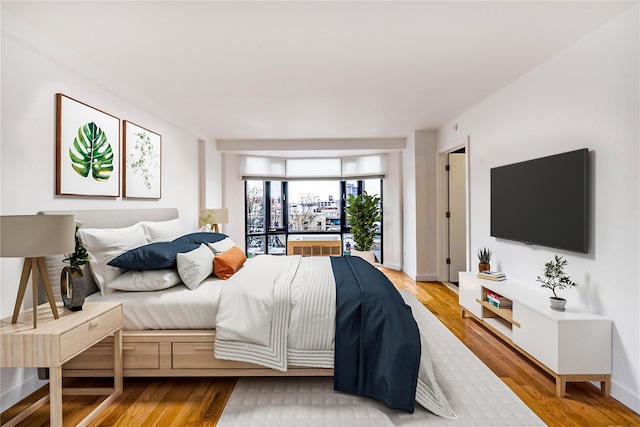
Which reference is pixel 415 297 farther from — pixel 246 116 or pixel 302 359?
pixel 246 116

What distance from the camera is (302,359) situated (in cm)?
219

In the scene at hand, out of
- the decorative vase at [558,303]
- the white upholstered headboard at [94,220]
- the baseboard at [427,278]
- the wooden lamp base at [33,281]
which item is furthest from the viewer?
the baseboard at [427,278]

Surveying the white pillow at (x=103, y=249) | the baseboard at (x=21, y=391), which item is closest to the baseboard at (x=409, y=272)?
the white pillow at (x=103, y=249)

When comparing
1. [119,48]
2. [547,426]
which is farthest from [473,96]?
[119,48]

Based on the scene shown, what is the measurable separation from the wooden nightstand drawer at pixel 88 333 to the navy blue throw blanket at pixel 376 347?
144cm

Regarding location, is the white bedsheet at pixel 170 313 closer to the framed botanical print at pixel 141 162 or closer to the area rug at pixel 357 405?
the area rug at pixel 357 405

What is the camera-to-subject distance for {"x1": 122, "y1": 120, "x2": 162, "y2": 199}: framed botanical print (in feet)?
10.9

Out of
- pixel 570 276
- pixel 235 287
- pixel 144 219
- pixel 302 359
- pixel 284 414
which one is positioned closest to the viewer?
pixel 284 414

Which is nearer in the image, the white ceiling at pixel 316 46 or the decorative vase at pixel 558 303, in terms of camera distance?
the white ceiling at pixel 316 46

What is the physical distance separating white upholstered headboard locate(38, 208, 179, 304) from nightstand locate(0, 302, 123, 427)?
0.72ft

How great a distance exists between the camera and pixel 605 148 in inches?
89.8

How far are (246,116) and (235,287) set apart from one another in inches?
109

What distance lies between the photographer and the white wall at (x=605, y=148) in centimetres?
208

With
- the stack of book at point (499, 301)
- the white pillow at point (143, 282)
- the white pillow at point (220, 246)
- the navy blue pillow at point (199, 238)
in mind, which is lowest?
the stack of book at point (499, 301)
